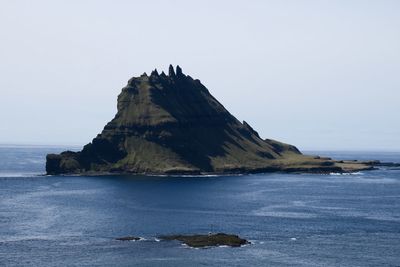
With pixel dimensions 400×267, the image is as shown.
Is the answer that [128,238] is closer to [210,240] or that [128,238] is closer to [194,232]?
[194,232]

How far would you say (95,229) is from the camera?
169375mm

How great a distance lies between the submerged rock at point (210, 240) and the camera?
147000 mm

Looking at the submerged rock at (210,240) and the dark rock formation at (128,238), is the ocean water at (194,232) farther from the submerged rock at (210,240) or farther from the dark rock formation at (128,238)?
the submerged rock at (210,240)

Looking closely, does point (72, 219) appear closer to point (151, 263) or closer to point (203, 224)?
point (203, 224)

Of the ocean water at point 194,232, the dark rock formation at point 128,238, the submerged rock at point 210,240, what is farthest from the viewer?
the dark rock formation at point 128,238

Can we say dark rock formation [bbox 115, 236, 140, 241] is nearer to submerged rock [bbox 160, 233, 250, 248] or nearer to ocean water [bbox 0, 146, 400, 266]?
ocean water [bbox 0, 146, 400, 266]

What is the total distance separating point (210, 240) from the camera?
150 meters

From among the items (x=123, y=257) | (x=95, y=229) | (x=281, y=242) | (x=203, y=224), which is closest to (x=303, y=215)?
(x=203, y=224)

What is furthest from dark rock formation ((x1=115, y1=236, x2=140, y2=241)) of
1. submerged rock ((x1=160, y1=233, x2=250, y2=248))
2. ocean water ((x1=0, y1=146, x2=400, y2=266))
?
submerged rock ((x1=160, y1=233, x2=250, y2=248))

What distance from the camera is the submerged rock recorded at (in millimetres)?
147000

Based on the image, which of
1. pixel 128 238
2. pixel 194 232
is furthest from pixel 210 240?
pixel 128 238

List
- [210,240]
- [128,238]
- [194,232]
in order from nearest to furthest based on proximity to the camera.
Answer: [210,240] → [128,238] → [194,232]

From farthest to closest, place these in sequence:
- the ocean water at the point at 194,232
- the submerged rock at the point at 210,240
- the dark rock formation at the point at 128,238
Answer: the dark rock formation at the point at 128,238, the submerged rock at the point at 210,240, the ocean water at the point at 194,232

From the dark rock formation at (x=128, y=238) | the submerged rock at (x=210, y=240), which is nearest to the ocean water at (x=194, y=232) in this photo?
the dark rock formation at (x=128, y=238)
